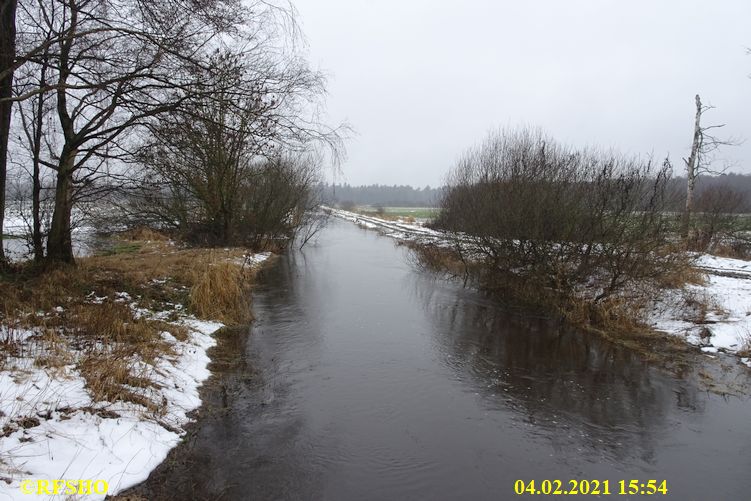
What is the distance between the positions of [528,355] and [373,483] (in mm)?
5319

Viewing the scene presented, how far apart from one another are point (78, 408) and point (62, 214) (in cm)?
598

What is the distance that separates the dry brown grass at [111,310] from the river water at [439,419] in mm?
941

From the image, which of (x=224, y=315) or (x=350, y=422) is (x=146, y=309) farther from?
(x=350, y=422)

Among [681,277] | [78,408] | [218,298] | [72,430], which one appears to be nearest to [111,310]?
[218,298]

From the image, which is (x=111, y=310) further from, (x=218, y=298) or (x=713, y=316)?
(x=713, y=316)

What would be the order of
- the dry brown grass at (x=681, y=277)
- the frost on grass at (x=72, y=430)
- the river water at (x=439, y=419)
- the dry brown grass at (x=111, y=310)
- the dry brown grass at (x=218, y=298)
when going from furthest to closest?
the dry brown grass at (x=681, y=277)
the dry brown grass at (x=218, y=298)
the dry brown grass at (x=111, y=310)
the river water at (x=439, y=419)
the frost on grass at (x=72, y=430)

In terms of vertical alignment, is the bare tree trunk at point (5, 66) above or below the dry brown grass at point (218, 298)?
above

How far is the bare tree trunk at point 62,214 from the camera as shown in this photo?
8.57 m

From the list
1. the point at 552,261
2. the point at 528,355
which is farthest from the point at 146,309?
the point at 552,261

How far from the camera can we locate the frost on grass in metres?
3.61
